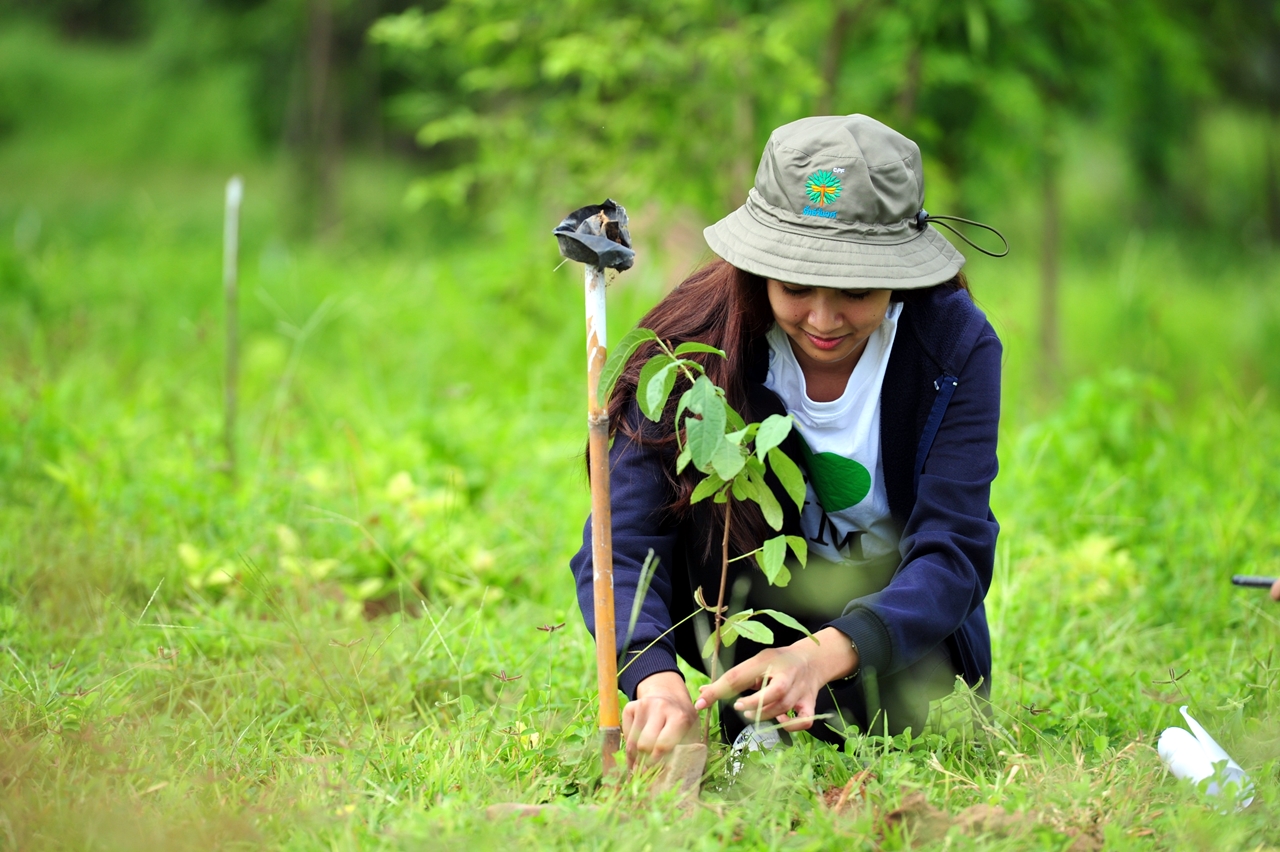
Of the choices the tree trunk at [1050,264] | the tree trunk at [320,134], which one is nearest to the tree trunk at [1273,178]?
the tree trunk at [1050,264]

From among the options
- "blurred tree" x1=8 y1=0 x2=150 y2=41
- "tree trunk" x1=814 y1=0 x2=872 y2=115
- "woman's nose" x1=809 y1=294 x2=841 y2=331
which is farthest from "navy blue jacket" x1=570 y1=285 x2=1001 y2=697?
"blurred tree" x1=8 y1=0 x2=150 y2=41

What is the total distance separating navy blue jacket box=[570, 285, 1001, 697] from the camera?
1705 millimetres

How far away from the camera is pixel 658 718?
160cm

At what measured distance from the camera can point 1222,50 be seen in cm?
608

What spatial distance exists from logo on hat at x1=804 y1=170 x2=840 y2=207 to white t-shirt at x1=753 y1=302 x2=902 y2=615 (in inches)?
12.6

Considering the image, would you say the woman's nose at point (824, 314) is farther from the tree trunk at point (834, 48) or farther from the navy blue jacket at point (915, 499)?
the tree trunk at point (834, 48)

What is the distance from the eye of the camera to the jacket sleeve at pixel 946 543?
1660 millimetres

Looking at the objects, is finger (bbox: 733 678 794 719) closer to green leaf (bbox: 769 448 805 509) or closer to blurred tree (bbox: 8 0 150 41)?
green leaf (bbox: 769 448 805 509)

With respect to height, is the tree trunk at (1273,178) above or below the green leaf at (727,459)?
below

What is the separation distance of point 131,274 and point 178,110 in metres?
10.9

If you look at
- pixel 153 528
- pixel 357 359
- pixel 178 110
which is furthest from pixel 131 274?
pixel 178 110

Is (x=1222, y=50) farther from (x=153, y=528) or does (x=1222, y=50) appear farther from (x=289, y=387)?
(x=153, y=528)

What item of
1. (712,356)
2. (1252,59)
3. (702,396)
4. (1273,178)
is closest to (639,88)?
(712,356)

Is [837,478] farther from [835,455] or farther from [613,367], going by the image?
[613,367]
